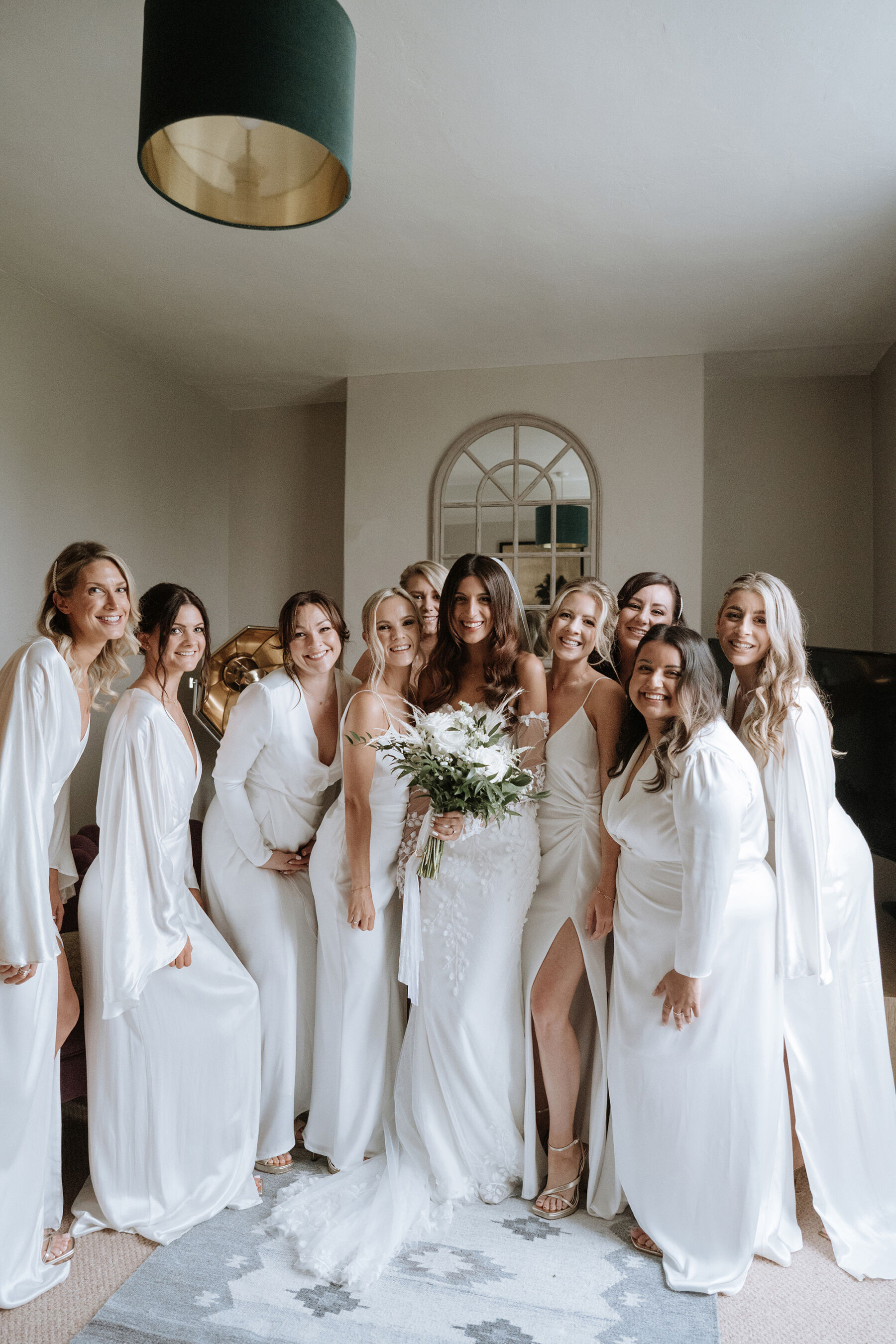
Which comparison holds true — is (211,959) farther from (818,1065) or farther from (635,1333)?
(818,1065)

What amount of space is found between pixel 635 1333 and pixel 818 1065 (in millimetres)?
903

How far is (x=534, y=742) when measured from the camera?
2.73 meters

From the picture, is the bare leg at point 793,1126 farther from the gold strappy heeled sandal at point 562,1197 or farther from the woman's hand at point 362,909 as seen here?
the woman's hand at point 362,909

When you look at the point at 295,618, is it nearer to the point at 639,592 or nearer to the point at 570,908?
the point at 639,592

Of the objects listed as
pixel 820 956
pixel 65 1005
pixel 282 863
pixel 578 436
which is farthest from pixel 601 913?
pixel 578 436

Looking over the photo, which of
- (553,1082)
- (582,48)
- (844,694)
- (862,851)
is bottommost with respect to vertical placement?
(553,1082)

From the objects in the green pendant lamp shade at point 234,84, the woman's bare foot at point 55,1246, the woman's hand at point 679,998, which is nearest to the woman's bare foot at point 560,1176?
the woman's hand at point 679,998

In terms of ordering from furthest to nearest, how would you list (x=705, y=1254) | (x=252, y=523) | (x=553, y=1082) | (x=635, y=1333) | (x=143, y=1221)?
(x=252, y=523) → (x=553, y=1082) → (x=143, y=1221) → (x=705, y=1254) → (x=635, y=1333)

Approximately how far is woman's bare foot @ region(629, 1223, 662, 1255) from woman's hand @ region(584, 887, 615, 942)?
2.70ft

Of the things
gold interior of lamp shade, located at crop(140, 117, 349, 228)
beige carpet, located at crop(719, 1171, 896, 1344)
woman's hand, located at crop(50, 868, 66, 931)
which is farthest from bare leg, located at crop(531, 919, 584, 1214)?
gold interior of lamp shade, located at crop(140, 117, 349, 228)

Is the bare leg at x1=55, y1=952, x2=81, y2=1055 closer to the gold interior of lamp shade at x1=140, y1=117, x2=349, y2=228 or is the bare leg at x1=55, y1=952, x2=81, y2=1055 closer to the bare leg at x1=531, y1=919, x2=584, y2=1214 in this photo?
the bare leg at x1=531, y1=919, x2=584, y2=1214

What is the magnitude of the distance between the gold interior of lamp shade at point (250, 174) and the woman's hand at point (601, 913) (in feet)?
6.73

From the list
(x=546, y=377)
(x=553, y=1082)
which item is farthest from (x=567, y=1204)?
(x=546, y=377)

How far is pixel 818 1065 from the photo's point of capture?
258 centimetres
